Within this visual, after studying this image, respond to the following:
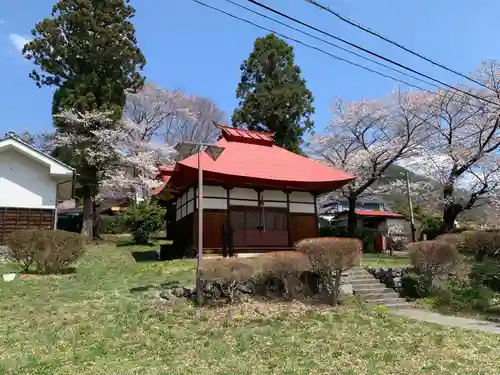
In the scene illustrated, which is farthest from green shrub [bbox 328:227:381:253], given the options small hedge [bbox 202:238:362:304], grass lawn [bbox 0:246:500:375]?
grass lawn [bbox 0:246:500:375]

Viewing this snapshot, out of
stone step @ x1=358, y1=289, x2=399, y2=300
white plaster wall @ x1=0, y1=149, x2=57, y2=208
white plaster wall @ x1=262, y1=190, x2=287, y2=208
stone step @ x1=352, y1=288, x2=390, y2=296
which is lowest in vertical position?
stone step @ x1=358, y1=289, x2=399, y2=300

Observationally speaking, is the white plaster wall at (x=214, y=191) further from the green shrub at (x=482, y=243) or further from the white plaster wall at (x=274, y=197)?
the green shrub at (x=482, y=243)

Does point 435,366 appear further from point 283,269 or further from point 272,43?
point 272,43

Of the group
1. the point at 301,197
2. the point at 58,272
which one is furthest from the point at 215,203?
the point at 58,272

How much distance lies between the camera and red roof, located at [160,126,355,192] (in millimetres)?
16359

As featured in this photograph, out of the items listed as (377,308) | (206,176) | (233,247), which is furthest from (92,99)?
(377,308)

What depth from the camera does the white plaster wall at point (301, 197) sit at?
725 inches

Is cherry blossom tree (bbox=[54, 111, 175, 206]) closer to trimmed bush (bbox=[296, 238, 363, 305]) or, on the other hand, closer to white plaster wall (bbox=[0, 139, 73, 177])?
white plaster wall (bbox=[0, 139, 73, 177])

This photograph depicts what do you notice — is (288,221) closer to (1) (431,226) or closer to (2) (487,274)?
(2) (487,274)

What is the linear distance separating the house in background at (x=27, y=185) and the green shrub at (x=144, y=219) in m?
4.02

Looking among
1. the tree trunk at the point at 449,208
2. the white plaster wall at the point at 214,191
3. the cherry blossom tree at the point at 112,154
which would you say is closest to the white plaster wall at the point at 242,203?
the white plaster wall at the point at 214,191

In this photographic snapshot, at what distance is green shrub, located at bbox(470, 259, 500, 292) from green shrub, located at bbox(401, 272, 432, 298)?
77.1 inches

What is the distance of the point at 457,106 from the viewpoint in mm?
24109

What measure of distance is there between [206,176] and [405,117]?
14.6m
